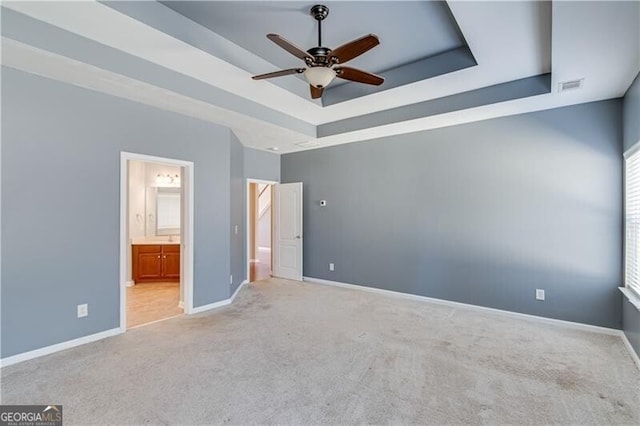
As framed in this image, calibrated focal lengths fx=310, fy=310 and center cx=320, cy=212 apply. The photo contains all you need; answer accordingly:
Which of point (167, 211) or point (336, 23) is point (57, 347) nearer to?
point (167, 211)

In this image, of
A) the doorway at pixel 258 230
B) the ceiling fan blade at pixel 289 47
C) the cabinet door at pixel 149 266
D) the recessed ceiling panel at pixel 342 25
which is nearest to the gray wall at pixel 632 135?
the recessed ceiling panel at pixel 342 25

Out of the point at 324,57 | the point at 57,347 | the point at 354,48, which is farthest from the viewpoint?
the point at 57,347

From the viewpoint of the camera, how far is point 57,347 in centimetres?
301

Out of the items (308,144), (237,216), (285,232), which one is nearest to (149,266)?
(237,216)

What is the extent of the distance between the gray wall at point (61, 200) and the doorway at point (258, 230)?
110 inches

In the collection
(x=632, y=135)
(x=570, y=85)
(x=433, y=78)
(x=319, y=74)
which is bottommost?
(x=632, y=135)

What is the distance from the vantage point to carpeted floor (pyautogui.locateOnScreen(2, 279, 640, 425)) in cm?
214

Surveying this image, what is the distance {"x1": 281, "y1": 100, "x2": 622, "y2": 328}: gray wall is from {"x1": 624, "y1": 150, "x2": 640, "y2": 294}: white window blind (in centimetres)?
14

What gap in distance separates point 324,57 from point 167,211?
547 centimetres

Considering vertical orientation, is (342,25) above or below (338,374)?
above

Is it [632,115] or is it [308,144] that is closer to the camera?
[632,115]

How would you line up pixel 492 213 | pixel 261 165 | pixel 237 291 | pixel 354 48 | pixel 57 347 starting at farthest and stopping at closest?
pixel 261 165
pixel 237 291
pixel 492 213
pixel 57 347
pixel 354 48

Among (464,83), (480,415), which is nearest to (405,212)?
(464,83)

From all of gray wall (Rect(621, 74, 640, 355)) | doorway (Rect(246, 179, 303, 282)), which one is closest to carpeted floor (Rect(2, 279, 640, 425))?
gray wall (Rect(621, 74, 640, 355))
